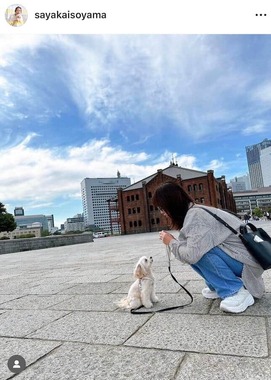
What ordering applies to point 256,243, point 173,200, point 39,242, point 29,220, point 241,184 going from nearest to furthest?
point 256,243
point 173,200
point 39,242
point 29,220
point 241,184

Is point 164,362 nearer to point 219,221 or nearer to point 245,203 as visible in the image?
point 219,221

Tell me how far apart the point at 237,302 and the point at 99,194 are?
45309 mm

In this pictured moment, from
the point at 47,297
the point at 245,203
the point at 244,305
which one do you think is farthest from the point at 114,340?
the point at 245,203

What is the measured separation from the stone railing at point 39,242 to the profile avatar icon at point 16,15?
63.1 feet

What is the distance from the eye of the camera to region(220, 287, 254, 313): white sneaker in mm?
2514

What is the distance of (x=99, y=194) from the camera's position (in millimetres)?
47406

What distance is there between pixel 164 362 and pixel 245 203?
4696 inches

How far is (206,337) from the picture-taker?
2.07 metres

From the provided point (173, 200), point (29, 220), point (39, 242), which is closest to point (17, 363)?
point (173, 200)

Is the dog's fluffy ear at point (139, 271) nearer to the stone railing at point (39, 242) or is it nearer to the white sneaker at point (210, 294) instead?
the white sneaker at point (210, 294)

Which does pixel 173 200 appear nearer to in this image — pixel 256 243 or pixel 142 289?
pixel 256 243

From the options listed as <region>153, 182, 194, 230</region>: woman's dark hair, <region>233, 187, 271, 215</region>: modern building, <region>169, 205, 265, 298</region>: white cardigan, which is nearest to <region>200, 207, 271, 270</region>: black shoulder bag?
<region>169, 205, 265, 298</region>: white cardigan

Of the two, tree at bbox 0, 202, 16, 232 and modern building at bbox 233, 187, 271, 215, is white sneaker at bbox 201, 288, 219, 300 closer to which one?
tree at bbox 0, 202, 16, 232

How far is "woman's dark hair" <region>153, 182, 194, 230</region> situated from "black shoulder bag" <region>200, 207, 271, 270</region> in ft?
0.57
